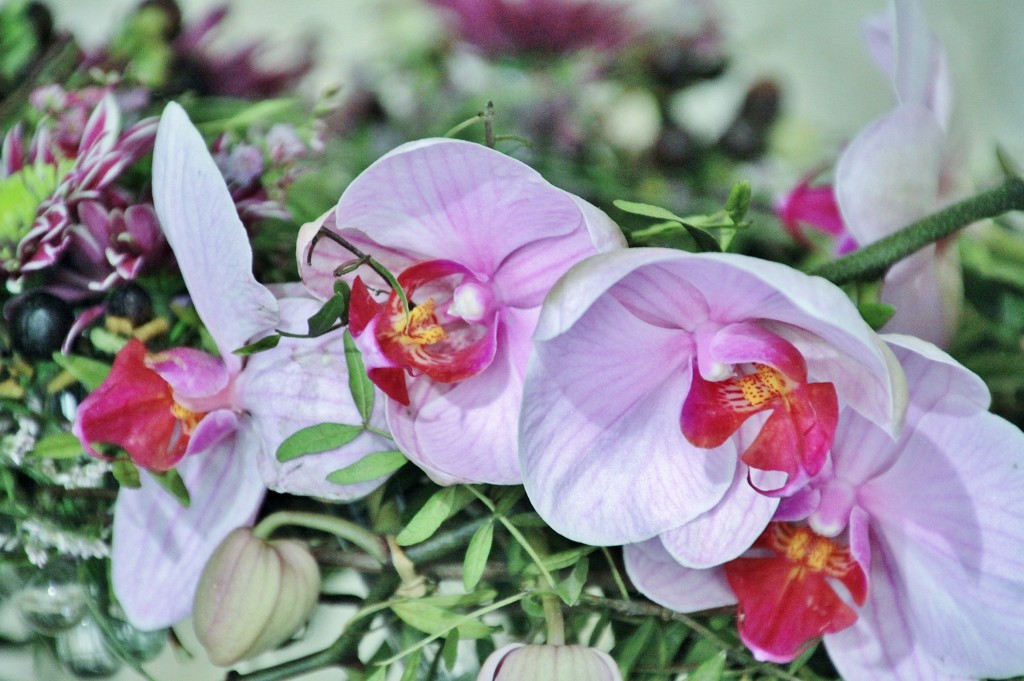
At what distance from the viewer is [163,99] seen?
0.34 m

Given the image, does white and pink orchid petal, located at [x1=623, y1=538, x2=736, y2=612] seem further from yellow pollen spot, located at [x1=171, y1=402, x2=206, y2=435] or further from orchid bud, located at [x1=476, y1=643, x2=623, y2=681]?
yellow pollen spot, located at [x1=171, y1=402, x2=206, y2=435]

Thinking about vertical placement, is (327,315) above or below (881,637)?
above

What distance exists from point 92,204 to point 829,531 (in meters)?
0.23

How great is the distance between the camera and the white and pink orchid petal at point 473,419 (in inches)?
9.6

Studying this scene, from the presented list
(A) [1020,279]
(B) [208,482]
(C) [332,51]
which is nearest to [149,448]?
(B) [208,482]

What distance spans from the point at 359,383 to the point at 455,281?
0.04 meters

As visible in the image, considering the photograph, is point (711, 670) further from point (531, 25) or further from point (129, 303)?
point (531, 25)

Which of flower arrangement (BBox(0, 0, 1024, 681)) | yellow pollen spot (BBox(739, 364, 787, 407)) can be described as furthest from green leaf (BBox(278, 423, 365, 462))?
yellow pollen spot (BBox(739, 364, 787, 407))

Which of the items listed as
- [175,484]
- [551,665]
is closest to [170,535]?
[175,484]

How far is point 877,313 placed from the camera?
9.9 inches

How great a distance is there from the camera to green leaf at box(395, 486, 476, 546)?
252mm

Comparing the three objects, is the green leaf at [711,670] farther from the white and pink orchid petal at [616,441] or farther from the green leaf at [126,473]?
the green leaf at [126,473]

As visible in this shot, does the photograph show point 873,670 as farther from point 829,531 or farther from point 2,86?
point 2,86

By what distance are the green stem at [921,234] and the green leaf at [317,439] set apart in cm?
14
